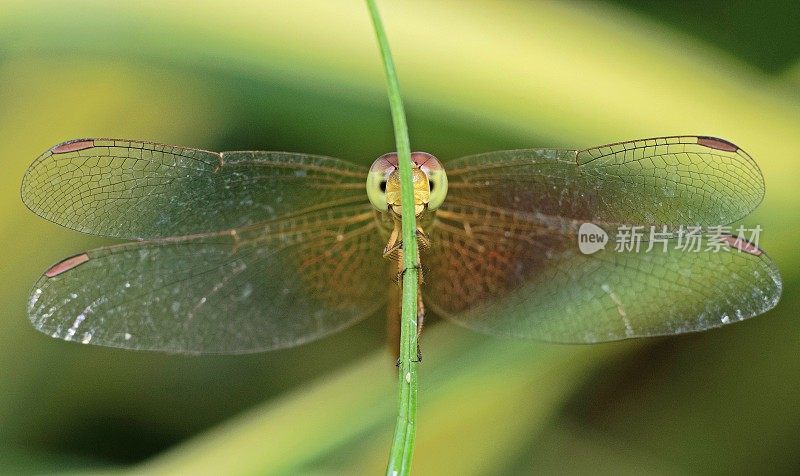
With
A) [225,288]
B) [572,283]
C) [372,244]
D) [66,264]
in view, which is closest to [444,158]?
[372,244]

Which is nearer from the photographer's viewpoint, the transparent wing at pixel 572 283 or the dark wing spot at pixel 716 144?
the dark wing spot at pixel 716 144

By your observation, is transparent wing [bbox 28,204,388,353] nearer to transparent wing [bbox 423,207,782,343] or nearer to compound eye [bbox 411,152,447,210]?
transparent wing [bbox 423,207,782,343]

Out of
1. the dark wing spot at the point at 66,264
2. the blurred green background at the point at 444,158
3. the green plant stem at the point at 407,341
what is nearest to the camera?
the green plant stem at the point at 407,341

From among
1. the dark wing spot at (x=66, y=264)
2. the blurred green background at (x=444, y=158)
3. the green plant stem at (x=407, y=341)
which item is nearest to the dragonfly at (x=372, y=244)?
the dark wing spot at (x=66, y=264)

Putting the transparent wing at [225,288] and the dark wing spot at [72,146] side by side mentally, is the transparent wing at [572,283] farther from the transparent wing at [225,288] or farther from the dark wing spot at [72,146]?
the dark wing spot at [72,146]

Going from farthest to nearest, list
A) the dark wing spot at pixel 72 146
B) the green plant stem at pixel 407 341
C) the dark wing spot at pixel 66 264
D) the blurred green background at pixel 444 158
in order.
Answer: the blurred green background at pixel 444 158 < the dark wing spot at pixel 66 264 < the dark wing spot at pixel 72 146 < the green plant stem at pixel 407 341

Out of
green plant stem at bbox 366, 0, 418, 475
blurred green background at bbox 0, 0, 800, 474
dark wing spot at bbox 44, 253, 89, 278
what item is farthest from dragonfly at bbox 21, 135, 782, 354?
green plant stem at bbox 366, 0, 418, 475

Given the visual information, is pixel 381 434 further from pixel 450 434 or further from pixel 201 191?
pixel 201 191

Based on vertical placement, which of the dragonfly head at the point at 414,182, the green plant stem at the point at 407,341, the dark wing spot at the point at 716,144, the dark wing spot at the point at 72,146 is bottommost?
the green plant stem at the point at 407,341
